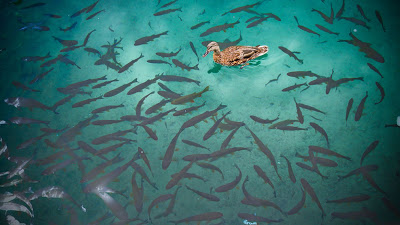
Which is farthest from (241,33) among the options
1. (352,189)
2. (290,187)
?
(352,189)

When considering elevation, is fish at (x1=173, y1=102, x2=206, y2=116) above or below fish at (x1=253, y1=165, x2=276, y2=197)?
above

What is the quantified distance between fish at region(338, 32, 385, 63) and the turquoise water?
0.29 feet

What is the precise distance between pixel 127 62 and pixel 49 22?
9.62 ft

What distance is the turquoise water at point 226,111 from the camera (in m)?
3.10

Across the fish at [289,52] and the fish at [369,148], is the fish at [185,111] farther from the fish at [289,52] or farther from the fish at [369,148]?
the fish at [369,148]

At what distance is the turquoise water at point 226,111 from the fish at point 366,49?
0.29 feet

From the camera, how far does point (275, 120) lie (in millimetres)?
3508

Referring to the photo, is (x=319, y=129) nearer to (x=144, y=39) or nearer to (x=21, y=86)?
(x=144, y=39)

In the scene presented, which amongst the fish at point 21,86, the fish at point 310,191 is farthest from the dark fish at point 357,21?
the fish at point 21,86

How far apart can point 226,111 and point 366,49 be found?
3187 mm

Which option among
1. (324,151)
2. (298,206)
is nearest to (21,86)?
(298,206)

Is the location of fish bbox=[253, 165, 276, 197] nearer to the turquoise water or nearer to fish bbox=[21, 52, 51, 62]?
the turquoise water

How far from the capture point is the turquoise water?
10.2ft

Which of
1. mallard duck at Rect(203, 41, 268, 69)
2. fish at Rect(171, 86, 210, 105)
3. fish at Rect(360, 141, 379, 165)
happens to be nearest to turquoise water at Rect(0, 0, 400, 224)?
fish at Rect(360, 141, 379, 165)
